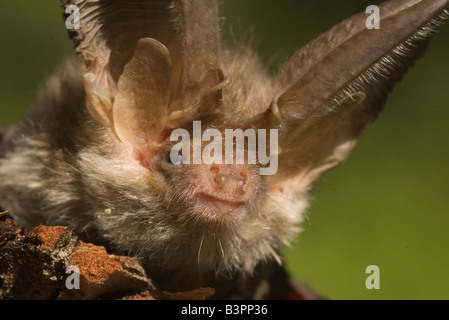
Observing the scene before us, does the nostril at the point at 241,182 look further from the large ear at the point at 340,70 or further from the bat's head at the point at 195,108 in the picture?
the large ear at the point at 340,70

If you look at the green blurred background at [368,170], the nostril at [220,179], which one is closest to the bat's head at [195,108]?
the nostril at [220,179]

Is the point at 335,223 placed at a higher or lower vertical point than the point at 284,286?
higher

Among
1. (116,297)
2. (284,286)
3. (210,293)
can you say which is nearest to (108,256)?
(116,297)

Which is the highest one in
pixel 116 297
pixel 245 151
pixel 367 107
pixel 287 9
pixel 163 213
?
pixel 287 9

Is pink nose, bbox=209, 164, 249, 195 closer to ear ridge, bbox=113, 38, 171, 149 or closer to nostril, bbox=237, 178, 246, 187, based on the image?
nostril, bbox=237, 178, 246, 187

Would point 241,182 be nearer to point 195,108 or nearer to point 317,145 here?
point 195,108

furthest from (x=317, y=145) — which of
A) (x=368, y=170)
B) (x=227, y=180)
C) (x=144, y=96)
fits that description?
(x=368, y=170)

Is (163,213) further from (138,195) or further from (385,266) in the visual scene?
(385,266)
